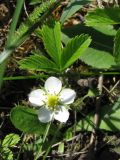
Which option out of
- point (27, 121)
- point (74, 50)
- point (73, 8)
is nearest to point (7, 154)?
point (27, 121)

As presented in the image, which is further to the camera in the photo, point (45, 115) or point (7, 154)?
point (7, 154)

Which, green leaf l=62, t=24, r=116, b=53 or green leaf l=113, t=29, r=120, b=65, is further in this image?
green leaf l=62, t=24, r=116, b=53

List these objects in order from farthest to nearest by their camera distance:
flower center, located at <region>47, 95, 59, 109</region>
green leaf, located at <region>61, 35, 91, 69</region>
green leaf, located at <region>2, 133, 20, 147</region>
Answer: green leaf, located at <region>2, 133, 20, 147</region>
flower center, located at <region>47, 95, 59, 109</region>
green leaf, located at <region>61, 35, 91, 69</region>

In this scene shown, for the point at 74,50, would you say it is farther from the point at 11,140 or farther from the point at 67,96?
the point at 11,140

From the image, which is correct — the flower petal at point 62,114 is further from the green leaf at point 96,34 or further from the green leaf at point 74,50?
the green leaf at point 96,34

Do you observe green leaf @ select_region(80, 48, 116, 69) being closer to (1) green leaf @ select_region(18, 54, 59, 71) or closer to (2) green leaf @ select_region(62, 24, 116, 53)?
(2) green leaf @ select_region(62, 24, 116, 53)

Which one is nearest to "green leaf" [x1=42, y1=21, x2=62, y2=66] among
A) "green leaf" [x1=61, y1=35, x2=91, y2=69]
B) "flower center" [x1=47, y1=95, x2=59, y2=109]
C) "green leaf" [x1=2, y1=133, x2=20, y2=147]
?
"green leaf" [x1=61, y1=35, x2=91, y2=69]
